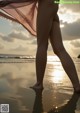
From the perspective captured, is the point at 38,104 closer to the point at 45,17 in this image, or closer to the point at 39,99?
the point at 39,99

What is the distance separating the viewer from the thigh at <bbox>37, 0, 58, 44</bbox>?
500 cm

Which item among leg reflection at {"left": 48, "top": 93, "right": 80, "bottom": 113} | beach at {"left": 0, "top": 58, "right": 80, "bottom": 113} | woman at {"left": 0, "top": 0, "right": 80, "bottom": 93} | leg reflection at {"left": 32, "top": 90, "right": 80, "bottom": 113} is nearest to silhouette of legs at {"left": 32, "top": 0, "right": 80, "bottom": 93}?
woman at {"left": 0, "top": 0, "right": 80, "bottom": 93}

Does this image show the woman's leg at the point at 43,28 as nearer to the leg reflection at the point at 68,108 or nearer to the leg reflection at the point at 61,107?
the leg reflection at the point at 61,107

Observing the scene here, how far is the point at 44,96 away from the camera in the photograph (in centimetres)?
440

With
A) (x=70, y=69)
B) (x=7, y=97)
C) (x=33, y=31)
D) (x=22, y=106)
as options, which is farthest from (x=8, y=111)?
(x=33, y=31)

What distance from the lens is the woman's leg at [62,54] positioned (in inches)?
195

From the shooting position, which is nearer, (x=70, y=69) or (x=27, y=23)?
(x=70, y=69)

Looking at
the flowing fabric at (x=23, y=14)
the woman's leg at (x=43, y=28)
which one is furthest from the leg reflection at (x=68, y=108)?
the flowing fabric at (x=23, y=14)

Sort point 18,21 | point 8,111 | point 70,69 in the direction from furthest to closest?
1. point 18,21
2. point 70,69
3. point 8,111

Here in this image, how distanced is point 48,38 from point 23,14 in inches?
29.8

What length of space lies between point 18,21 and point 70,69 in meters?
1.34

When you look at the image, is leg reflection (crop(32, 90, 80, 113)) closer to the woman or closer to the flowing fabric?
the woman

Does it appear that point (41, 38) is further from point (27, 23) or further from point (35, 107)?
point (35, 107)

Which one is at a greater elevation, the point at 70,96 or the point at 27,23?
the point at 27,23
